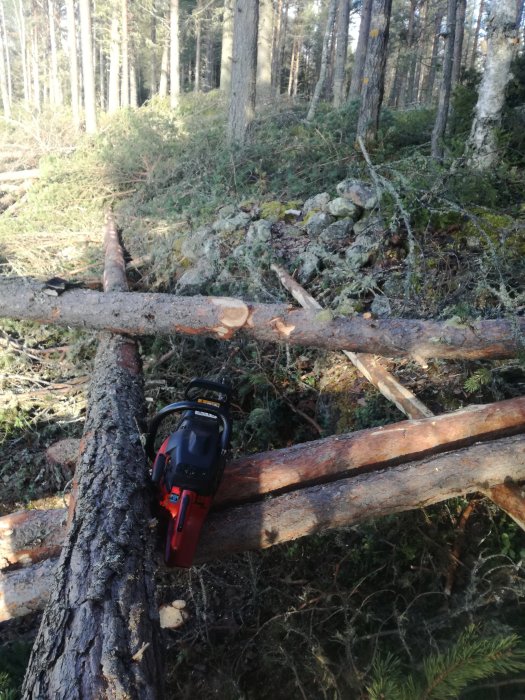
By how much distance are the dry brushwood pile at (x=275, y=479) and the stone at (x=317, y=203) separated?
1.29 metres

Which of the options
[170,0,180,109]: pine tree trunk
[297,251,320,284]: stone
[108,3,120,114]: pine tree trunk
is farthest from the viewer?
[108,3,120,114]: pine tree trunk

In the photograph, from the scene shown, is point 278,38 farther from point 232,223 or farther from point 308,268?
point 308,268

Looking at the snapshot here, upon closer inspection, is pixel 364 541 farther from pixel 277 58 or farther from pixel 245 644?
pixel 277 58

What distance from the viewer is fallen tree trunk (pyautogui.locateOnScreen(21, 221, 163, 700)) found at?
4.75ft

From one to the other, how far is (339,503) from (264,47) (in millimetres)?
17656

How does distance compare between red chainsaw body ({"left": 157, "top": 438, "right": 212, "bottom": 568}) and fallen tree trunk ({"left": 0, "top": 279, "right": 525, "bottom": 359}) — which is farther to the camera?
fallen tree trunk ({"left": 0, "top": 279, "right": 525, "bottom": 359})

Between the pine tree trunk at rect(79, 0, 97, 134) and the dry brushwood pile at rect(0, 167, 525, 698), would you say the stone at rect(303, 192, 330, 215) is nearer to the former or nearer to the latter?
the dry brushwood pile at rect(0, 167, 525, 698)

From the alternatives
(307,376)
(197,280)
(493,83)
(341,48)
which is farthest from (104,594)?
(341,48)

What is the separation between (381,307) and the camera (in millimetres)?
4715

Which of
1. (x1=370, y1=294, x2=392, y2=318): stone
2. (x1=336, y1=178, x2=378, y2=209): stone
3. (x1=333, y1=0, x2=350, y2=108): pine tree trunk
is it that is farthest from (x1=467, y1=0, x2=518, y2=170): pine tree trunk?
(x1=333, y1=0, x2=350, y2=108): pine tree trunk

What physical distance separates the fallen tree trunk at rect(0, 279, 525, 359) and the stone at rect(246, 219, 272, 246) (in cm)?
232

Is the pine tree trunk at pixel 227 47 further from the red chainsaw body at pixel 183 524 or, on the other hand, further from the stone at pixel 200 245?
the red chainsaw body at pixel 183 524

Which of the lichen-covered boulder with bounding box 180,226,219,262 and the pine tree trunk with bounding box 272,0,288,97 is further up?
the pine tree trunk with bounding box 272,0,288,97

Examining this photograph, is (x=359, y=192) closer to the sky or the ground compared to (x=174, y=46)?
closer to the ground
